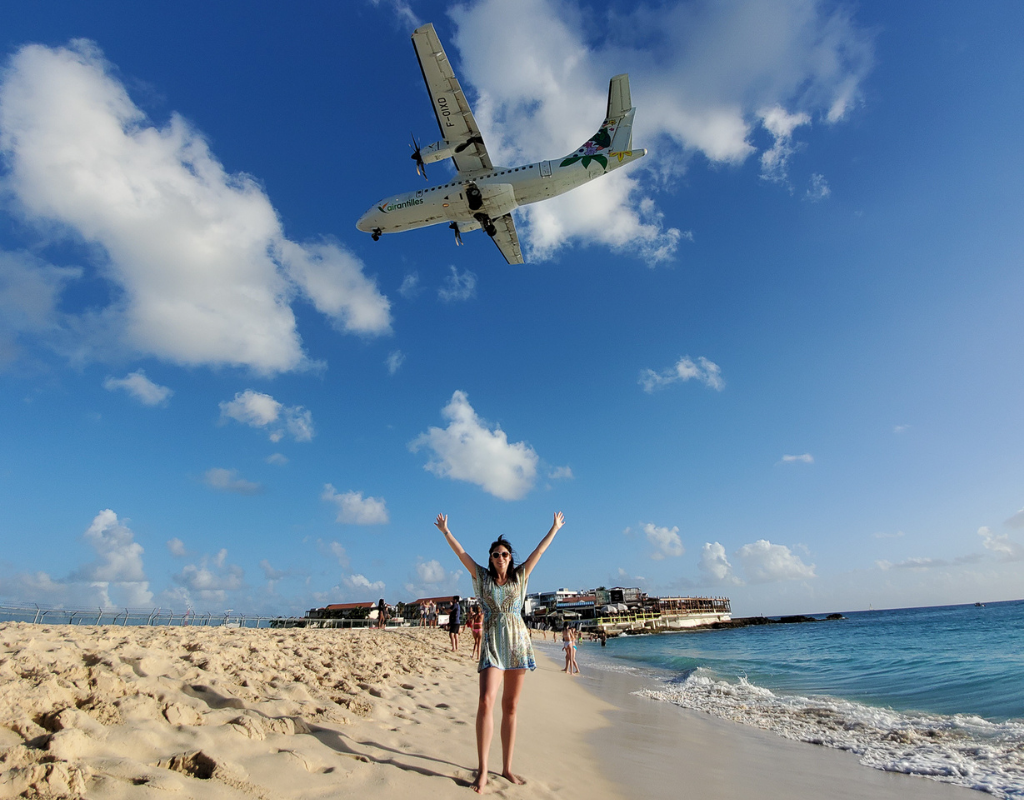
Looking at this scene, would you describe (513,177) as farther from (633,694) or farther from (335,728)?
(335,728)

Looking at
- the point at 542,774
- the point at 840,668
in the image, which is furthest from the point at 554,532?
the point at 840,668

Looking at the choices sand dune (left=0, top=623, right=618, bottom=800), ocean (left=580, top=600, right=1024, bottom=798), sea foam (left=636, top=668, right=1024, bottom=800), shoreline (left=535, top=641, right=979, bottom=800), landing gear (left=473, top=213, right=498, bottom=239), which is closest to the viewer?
sand dune (left=0, top=623, right=618, bottom=800)

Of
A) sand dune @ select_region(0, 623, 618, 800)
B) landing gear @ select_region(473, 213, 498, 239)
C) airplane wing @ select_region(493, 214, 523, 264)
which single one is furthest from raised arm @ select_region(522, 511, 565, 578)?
airplane wing @ select_region(493, 214, 523, 264)

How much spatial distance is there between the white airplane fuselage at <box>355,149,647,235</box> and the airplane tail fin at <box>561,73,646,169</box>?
8 cm

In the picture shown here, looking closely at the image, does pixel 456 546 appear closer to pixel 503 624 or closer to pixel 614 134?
pixel 503 624

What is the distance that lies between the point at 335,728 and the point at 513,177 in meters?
21.3

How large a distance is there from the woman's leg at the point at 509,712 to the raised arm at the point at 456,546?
78 cm

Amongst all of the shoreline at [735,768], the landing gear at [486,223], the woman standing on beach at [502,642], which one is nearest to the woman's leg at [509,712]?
the woman standing on beach at [502,642]

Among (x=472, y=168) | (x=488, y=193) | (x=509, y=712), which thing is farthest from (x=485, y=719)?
(x=472, y=168)

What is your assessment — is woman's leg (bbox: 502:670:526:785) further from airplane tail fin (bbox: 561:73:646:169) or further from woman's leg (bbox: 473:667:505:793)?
airplane tail fin (bbox: 561:73:646:169)

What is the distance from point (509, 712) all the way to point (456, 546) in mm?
1272

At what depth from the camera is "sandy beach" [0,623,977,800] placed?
3.00 metres

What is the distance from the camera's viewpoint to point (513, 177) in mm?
21750

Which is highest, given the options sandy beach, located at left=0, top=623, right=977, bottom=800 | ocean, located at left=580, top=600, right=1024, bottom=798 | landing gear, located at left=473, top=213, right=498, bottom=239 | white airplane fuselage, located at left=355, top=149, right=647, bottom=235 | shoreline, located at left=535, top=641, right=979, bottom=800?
white airplane fuselage, located at left=355, top=149, right=647, bottom=235
